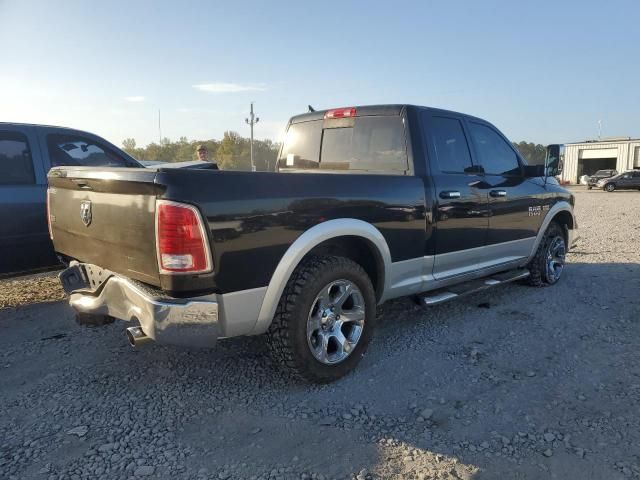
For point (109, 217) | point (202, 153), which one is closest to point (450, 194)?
point (109, 217)

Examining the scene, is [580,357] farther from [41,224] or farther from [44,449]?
[41,224]

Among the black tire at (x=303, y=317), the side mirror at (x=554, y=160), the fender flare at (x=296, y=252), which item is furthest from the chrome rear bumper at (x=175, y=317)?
the side mirror at (x=554, y=160)

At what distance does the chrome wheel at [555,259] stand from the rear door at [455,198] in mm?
1637

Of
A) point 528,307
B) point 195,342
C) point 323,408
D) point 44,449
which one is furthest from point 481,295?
point 44,449

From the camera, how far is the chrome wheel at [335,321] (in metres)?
3.22

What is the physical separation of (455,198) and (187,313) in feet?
8.03

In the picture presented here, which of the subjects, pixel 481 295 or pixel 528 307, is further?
pixel 481 295

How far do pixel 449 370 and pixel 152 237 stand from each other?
7.33 feet

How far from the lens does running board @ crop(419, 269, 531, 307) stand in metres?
3.97

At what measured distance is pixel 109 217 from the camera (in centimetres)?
290

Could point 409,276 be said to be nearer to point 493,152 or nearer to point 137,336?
point 493,152

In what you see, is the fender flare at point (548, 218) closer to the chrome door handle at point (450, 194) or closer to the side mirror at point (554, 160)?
the side mirror at point (554, 160)

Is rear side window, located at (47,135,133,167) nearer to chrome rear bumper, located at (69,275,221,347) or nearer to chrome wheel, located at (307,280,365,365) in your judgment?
chrome rear bumper, located at (69,275,221,347)

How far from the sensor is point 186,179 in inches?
99.2
